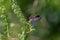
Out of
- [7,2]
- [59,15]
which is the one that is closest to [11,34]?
[7,2]

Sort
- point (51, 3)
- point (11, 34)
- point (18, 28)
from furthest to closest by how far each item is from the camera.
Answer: point (18, 28) → point (11, 34) → point (51, 3)

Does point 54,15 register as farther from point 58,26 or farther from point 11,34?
point 11,34

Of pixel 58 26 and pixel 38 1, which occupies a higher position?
pixel 38 1

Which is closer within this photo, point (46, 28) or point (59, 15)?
point (59, 15)

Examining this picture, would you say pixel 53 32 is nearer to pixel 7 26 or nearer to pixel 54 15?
pixel 54 15

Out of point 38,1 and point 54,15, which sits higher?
point 38,1

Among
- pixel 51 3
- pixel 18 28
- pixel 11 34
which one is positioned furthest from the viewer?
pixel 18 28

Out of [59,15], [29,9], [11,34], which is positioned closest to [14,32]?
[11,34]

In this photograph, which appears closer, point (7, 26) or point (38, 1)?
point (7, 26)
